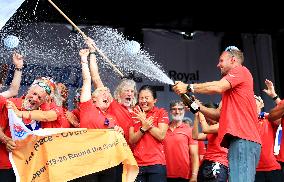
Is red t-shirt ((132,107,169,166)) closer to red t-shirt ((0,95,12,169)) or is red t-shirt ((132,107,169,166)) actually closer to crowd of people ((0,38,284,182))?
crowd of people ((0,38,284,182))

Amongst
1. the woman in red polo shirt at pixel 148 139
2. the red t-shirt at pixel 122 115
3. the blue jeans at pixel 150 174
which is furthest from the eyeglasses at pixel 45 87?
the blue jeans at pixel 150 174

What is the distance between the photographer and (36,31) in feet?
30.6

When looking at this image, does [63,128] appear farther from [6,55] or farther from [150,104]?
[6,55]

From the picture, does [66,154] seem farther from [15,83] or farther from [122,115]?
[15,83]

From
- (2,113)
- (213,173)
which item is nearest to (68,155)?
(2,113)

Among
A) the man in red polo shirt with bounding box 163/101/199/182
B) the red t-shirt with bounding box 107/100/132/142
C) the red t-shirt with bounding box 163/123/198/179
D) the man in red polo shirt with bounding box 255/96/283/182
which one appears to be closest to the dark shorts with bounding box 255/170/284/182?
the man in red polo shirt with bounding box 255/96/283/182

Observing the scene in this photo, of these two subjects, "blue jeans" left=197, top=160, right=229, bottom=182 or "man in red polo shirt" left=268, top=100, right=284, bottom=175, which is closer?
"man in red polo shirt" left=268, top=100, right=284, bottom=175

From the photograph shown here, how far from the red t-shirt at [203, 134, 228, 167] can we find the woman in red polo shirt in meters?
0.59

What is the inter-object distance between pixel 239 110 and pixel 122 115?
169 cm

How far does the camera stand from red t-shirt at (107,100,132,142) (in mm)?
6592

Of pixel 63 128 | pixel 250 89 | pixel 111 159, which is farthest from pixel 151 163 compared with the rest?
pixel 250 89

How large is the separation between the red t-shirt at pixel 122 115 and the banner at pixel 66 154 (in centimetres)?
61

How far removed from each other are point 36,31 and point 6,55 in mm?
633

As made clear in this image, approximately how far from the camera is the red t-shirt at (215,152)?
22.0 feet
